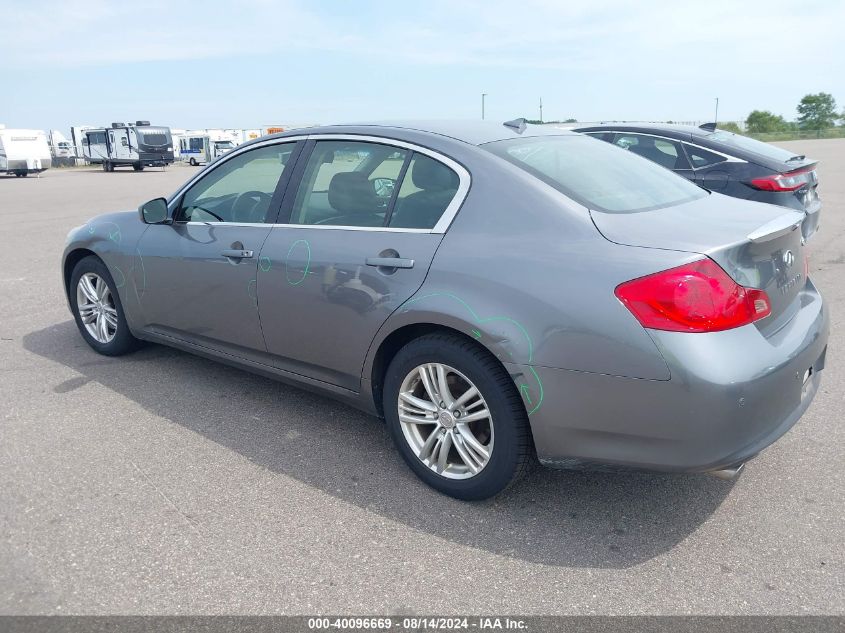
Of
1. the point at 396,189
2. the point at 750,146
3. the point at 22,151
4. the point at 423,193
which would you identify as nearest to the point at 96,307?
the point at 396,189

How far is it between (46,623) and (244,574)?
655 millimetres

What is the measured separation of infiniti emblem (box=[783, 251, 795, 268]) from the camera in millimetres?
2930

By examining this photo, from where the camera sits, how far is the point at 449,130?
11.3 feet

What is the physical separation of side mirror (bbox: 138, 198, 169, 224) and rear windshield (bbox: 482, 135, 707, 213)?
7.24ft

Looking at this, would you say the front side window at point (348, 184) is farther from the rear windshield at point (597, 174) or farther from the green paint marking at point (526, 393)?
the green paint marking at point (526, 393)

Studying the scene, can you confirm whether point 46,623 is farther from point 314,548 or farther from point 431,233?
point 431,233

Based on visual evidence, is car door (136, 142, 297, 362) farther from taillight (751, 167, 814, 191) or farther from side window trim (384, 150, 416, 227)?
taillight (751, 167, 814, 191)

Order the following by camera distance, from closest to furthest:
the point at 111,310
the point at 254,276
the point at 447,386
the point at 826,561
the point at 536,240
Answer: the point at 826,561, the point at 536,240, the point at 447,386, the point at 254,276, the point at 111,310

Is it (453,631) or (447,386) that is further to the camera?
(447,386)

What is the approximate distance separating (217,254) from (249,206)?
0.32m

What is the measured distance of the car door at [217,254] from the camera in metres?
3.86

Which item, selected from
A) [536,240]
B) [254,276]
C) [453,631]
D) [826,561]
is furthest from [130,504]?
[826,561]

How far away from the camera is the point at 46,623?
7.83ft

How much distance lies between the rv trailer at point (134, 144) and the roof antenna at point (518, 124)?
38840 mm
